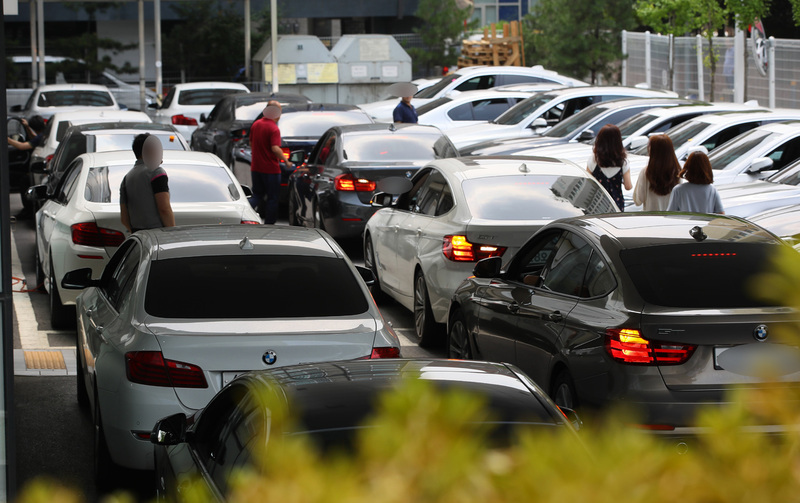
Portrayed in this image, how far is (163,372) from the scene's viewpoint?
5.64 meters

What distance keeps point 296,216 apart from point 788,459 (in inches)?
581

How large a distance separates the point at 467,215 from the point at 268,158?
672 cm

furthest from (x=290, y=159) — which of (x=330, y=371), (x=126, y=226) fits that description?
(x=330, y=371)

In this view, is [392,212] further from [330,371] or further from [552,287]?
[330,371]

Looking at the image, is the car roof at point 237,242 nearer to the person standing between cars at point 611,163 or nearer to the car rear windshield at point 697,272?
the car rear windshield at point 697,272

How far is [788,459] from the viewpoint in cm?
141

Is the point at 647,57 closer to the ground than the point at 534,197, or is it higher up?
higher up

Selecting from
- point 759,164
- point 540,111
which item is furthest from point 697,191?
point 540,111

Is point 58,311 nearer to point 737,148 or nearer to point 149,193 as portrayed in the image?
point 149,193

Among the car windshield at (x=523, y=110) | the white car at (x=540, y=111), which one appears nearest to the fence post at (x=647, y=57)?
the white car at (x=540, y=111)

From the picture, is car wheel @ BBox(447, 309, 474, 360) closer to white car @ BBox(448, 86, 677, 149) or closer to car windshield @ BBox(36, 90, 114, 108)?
white car @ BBox(448, 86, 677, 149)

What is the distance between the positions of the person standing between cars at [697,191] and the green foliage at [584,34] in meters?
29.7

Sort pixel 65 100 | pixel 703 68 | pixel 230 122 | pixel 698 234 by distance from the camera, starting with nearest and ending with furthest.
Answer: pixel 698 234, pixel 230 122, pixel 65 100, pixel 703 68

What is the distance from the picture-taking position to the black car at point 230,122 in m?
19.9
